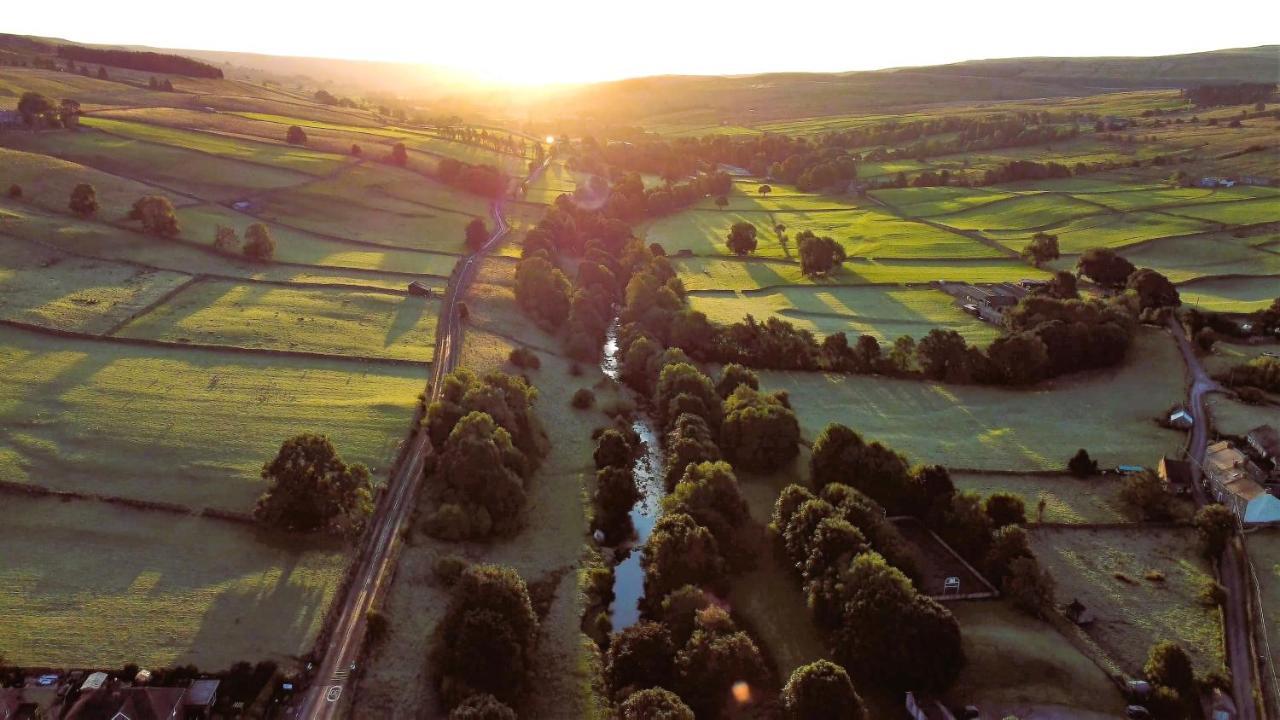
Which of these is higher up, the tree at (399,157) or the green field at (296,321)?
the tree at (399,157)

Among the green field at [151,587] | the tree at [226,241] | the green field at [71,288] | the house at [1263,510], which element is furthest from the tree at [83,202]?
the house at [1263,510]

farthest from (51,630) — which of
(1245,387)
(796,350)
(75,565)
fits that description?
(1245,387)

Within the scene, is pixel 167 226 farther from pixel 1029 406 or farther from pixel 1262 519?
pixel 1262 519

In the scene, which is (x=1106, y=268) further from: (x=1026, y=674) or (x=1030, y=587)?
(x=1026, y=674)

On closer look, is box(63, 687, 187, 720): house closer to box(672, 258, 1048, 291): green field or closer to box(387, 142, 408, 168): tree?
box(672, 258, 1048, 291): green field

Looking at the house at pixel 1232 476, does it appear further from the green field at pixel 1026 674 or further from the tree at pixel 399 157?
the tree at pixel 399 157
